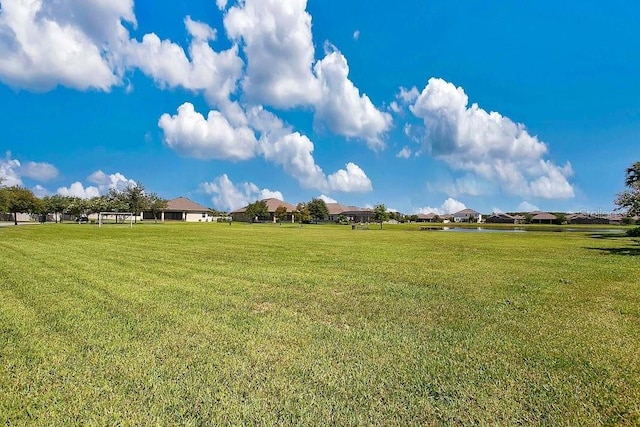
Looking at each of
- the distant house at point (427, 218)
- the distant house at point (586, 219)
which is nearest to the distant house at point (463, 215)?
the distant house at point (427, 218)

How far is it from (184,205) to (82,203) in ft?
86.5

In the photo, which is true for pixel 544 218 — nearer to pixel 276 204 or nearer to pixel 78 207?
pixel 276 204

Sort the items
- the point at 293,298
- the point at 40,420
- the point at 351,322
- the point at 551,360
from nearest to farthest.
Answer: the point at 40,420, the point at 551,360, the point at 351,322, the point at 293,298

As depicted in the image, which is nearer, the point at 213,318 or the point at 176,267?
the point at 213,318

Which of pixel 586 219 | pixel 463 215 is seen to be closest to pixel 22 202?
pixel 586 219

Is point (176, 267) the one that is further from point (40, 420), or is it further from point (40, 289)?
point (40, 420)

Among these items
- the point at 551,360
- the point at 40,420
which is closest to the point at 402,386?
the point at 551,360

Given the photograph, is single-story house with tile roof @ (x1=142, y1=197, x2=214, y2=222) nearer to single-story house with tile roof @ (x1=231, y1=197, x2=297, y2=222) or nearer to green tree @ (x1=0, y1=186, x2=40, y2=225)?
single-story house with tile roof @ (x1=231, y1=197, x2=297, y2=222)

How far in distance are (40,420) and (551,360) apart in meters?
5.47

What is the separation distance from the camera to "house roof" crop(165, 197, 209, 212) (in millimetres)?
98875

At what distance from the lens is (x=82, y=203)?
3098 inches

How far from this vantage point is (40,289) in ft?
27.3

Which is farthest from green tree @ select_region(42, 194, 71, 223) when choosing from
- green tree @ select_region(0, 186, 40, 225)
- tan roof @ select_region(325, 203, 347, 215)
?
tan roof @ select_region(325, 203, 347, 215)

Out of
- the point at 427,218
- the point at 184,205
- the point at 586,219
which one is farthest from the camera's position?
the point at 427,218
